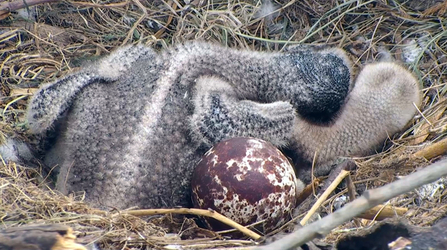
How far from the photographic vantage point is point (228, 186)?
9.14 feet

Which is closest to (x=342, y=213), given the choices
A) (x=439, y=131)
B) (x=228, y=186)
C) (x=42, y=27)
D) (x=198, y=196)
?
(x=228, y=186)

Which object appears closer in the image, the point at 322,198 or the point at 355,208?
the point at 355,208

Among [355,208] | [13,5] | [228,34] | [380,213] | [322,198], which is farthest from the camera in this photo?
[228,34]

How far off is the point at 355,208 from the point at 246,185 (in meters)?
Result: 1.07

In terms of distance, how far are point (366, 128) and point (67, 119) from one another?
6.32 feet

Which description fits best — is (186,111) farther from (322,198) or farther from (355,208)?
(355,208)

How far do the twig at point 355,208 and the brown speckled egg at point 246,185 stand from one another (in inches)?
39.8

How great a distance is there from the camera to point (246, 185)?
277cm

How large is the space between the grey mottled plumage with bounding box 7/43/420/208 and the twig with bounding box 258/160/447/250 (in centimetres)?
151

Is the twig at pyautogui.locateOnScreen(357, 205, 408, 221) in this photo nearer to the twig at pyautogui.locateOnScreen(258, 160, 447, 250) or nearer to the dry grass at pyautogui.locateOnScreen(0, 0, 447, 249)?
the dry grass at pyautogui.locateOnScreen(0, 0, 447, 249)

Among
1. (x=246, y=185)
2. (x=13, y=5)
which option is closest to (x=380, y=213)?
(x=246, y=185)

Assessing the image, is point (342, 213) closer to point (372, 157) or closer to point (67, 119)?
point (372, 157)

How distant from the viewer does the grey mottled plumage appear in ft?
→ 10.4

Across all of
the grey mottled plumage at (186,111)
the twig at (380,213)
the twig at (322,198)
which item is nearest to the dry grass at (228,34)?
the grey mottled plumage at (186,111)
